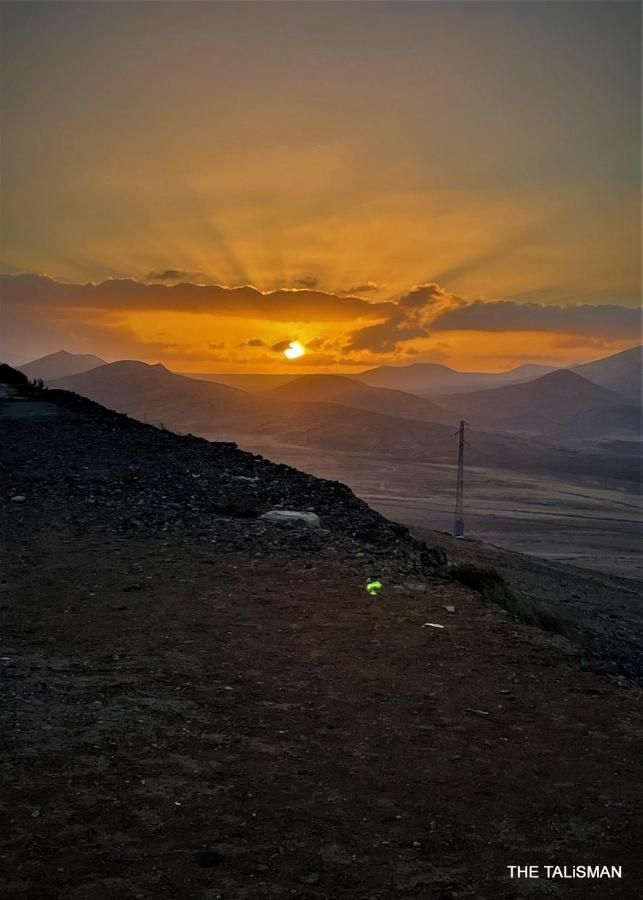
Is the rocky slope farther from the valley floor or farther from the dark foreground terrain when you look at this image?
the valley floor

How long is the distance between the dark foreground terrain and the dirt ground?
2 cm

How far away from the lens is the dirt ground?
3395 millimetres

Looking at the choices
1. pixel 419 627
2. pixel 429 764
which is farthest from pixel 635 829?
pixel 419 627

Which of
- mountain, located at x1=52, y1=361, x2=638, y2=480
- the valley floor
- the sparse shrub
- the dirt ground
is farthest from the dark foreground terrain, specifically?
mountain, located at x1=52, y1=361, x2=638, y2=480

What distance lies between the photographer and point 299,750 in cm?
456

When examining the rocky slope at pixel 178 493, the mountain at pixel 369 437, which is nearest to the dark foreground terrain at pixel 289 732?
the rocky slope at pixel 178 493

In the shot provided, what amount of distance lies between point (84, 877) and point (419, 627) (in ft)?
13.9

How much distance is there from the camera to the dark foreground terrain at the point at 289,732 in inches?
135

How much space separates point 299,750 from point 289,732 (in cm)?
25

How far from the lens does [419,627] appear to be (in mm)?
6961

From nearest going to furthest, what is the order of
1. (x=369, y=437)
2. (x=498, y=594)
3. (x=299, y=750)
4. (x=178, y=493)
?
(x=299, y=750), (x=498, y=594), (x=178, y=493), (x=369, y=437)

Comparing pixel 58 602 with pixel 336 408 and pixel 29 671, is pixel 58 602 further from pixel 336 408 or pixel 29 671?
pixel 336 408

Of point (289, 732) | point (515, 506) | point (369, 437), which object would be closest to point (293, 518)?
point (289, 732)

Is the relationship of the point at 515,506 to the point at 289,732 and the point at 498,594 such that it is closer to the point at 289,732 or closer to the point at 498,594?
the point at 498,594
